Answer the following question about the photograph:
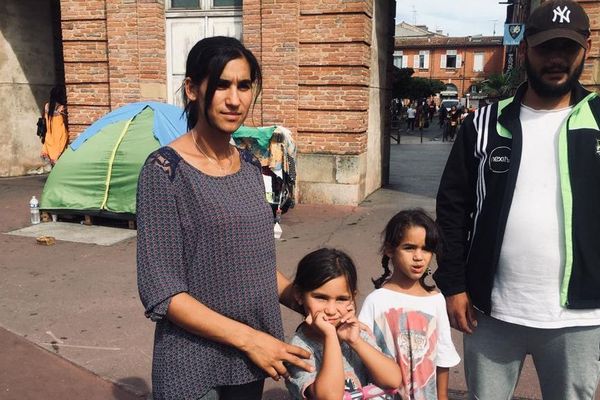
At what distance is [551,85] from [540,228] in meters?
0.56

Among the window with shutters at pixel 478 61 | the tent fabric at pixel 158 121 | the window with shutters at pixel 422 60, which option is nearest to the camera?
the tent fabric at pixel 158 121

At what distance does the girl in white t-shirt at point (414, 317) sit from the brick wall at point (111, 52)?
8.88 m

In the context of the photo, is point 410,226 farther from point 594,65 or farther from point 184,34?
point 184,34

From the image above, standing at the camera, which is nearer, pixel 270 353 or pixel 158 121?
pixel 270 353

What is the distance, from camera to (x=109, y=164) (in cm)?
795

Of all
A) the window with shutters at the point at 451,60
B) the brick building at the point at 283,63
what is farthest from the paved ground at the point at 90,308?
the window with shutters at the point at 451,60

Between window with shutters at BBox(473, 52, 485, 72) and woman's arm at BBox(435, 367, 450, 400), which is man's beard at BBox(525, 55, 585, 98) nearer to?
woman's arm at BBox(435, 367, 450, 400)

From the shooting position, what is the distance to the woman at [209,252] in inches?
63.6

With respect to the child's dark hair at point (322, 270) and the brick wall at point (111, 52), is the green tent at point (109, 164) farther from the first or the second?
the child's dark hair at point (322, 270)

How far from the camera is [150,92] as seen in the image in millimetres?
10484

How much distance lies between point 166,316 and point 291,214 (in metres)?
7.57

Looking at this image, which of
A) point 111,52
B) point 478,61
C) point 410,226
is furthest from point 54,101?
point 478,61

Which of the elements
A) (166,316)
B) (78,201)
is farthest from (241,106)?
(78,201)

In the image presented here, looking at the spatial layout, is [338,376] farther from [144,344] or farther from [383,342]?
[144,344]
